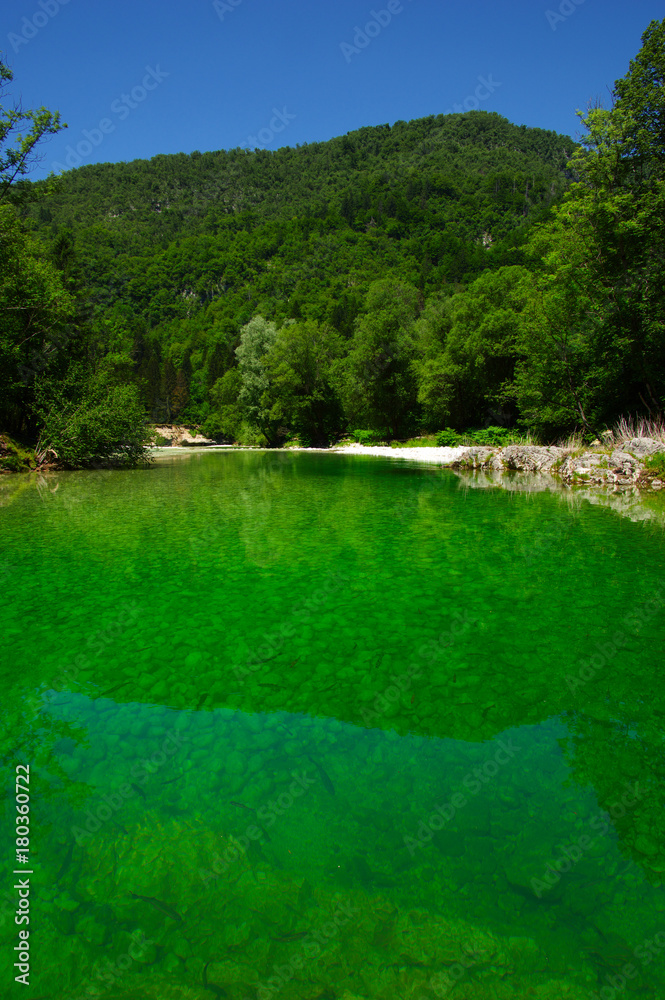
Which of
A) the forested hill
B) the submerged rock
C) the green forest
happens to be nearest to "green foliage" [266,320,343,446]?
the green forest

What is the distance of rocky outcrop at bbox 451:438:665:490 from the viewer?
16.9m

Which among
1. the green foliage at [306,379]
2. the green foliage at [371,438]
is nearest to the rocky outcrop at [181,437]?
the green foliage at [306,379]

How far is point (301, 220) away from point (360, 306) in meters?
58.7

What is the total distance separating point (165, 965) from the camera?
1.94 metres

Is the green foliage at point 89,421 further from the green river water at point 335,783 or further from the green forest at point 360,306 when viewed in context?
the green river water at point 335,783

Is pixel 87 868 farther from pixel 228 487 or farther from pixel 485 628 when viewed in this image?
pixel 228 487

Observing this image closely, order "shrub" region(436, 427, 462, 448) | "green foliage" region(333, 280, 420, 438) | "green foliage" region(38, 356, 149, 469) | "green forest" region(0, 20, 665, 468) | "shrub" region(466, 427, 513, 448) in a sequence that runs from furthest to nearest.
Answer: "green foliage" region(333, 280, 420, 438)
"shrub" region(436, 427, 462, 448)
"shrub" region(466, 427, 513, 448)
"green foliage" region(38, 356, 149, 469)
"green forest" region(0, 20, 665, 468)

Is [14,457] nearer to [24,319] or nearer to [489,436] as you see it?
[24,319]

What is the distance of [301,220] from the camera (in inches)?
4712

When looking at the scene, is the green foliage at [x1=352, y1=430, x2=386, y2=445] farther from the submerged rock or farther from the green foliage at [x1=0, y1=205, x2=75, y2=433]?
the green foliage at [x1=0, y1=205, x2=75, y2=433]

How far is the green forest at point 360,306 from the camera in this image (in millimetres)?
19438

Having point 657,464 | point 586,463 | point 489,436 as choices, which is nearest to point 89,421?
point 586,463

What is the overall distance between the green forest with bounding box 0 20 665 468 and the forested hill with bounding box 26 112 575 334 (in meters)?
0.82

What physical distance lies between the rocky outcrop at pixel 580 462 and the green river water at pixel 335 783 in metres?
11.7
